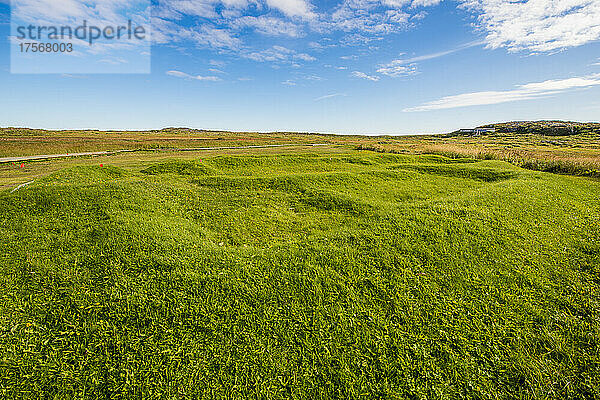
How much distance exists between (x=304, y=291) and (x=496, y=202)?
12.4 metres

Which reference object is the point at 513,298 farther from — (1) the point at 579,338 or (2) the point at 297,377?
(2) the point at 297,377

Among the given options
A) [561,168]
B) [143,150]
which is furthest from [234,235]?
[143,150]

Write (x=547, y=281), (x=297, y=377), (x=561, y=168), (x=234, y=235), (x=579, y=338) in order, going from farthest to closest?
(x=561, y=168) → (x=234, y=235) → (x=547, y=281) → (x=579, y=338) → (x=297, y=377)

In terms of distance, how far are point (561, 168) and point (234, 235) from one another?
3515 cm

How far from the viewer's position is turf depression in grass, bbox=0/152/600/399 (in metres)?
5.16

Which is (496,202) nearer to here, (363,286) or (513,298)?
(513,298)

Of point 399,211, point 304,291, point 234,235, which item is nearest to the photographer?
point 304,291

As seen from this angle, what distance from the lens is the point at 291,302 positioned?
6863 millimetres

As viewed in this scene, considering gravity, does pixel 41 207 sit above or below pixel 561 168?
below

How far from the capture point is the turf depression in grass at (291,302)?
16.9 ft

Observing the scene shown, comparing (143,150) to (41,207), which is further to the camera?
(143,150)

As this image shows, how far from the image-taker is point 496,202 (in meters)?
14.1

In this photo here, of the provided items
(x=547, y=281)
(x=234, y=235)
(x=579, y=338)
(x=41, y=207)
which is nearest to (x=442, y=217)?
(x=547, y=281)

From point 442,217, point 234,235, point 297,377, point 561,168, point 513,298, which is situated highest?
point 561,168
